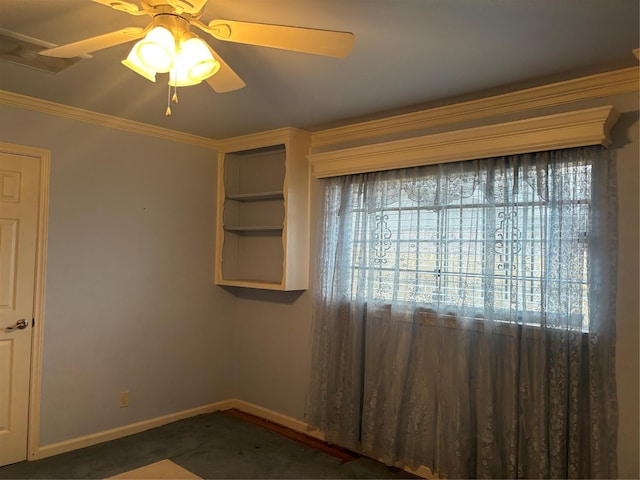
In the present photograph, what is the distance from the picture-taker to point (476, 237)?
2.96 meters

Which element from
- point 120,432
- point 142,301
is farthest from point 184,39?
point 120,432

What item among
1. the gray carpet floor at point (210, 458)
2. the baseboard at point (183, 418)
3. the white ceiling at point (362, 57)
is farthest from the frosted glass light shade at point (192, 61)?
the baseboard at point (183, 418)

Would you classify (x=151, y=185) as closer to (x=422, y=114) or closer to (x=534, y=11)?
(x=422, y=114)

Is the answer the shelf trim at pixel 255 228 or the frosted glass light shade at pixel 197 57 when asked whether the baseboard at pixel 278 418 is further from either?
the frosted glass light shade at pixel 197 57

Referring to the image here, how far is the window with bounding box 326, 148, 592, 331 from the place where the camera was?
2609mm

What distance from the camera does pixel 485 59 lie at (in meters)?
2.38

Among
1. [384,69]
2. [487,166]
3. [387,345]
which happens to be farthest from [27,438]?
[487,166]

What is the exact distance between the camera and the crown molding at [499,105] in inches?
100

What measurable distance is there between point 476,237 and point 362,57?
1.30 metres

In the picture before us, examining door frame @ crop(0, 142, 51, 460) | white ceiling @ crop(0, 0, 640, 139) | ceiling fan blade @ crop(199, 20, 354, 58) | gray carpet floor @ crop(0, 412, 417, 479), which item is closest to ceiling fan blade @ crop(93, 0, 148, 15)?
ceiling fan blade @ crop(199, 20, 354, 58)

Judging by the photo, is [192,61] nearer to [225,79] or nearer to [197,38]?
[197,38]

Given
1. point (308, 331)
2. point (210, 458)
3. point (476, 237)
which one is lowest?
point (210, 458)

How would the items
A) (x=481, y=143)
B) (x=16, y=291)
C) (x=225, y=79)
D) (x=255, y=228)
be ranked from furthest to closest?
(x=255, y=228)
(x=16, y=291)
(x=481, y=143)
(x=225, y=79)

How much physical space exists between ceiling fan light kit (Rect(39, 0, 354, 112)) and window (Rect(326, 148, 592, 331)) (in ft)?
5.08
